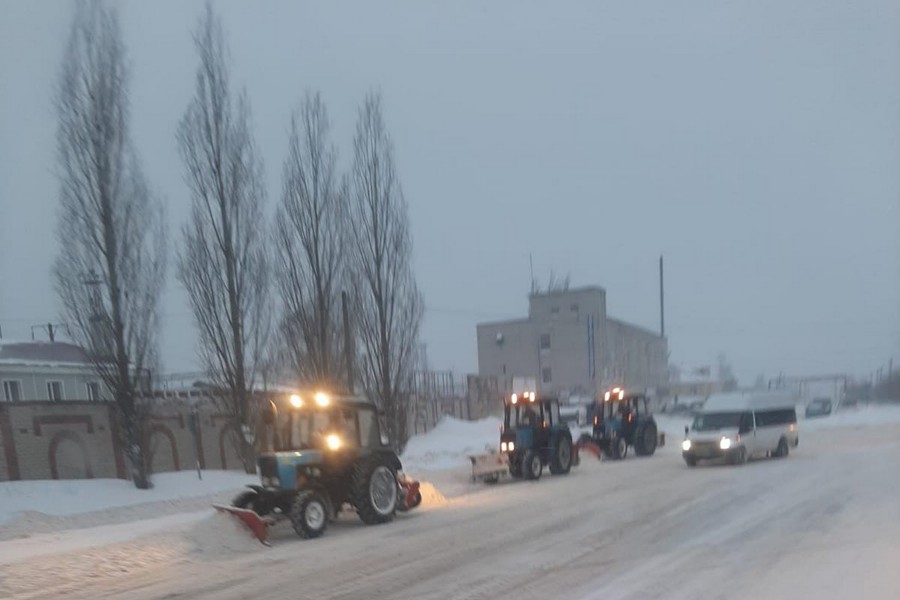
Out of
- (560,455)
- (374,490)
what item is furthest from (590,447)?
(374,490)

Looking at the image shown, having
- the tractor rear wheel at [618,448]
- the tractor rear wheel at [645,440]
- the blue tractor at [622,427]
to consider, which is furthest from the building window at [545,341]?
the tractor rear wheel at [618,448]

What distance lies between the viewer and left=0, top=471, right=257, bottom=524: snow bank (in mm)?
20250

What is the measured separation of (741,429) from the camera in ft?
79.3

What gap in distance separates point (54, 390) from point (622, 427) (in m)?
24.1

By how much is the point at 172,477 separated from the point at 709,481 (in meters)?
16.0

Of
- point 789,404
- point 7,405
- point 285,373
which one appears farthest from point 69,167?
point 789,404

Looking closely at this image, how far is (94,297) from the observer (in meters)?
23.3

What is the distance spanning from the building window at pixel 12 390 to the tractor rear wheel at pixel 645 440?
24686 millimetres

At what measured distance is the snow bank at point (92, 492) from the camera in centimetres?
2025

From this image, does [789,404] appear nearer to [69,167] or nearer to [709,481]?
[709,481]

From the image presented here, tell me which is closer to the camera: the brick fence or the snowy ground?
the snowy ground

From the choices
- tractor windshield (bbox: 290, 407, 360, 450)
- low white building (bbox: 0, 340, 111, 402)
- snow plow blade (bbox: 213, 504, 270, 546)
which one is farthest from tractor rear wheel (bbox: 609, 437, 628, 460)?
low white building (bbox: 0, 340, 111, 402)

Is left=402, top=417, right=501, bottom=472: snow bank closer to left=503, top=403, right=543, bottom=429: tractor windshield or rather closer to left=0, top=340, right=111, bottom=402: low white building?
left=503, top=403, right=543, bottom=429: tractor windshield

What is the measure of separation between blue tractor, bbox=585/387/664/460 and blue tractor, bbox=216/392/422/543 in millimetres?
15080
